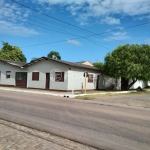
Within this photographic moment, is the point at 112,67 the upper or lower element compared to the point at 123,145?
upper

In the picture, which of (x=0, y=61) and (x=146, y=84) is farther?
(x=146, y=84)

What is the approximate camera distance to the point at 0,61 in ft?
97.2

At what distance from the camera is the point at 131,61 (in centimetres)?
2558

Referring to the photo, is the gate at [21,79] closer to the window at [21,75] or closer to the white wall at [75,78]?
the window at [21,75]

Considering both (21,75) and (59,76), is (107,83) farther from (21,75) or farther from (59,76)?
(21,75)

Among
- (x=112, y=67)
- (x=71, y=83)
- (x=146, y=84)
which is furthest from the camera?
(x=146, y=84)

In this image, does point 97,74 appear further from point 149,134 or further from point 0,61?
point 149,134

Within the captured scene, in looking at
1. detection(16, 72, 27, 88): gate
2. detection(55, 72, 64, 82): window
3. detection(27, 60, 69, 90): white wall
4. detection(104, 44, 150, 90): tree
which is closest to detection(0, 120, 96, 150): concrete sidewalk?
detection(27, 60, 69, 90): white wall

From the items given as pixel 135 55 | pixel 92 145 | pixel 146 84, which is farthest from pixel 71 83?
pixel 146 84

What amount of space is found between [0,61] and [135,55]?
67.7ft

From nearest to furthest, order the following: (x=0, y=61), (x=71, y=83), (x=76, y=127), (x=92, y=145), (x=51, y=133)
→ 1. (x=92, y=145)
2. (x=51, y=133)
3. (x=76, y=127)
4. (x=71, y=83)
5. (x=0, y=61)

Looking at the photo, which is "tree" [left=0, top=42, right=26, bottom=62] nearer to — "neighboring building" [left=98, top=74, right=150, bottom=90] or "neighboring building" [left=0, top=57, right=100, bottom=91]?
"neighboring building" [left=0, top=57, right=100, bottom=91]

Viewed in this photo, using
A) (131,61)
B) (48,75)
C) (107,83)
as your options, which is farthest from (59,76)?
(107,83)

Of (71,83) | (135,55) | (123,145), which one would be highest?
(135,55)
